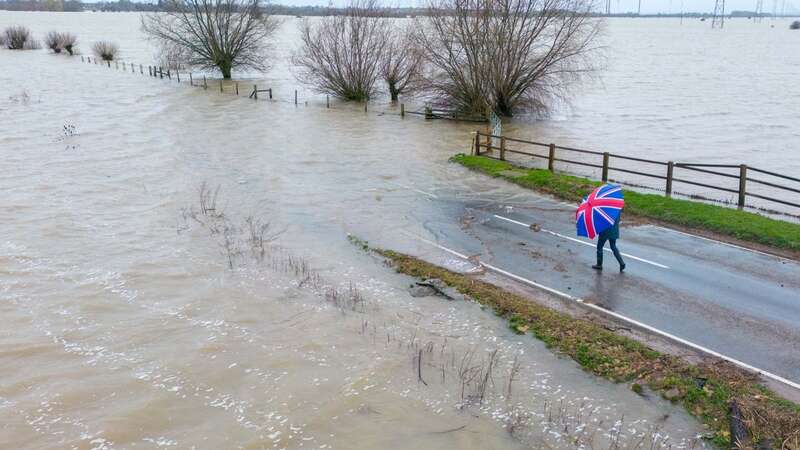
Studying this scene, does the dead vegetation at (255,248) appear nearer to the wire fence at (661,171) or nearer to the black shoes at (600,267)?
the black shoes at (600,267)

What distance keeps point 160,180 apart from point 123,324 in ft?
40.4

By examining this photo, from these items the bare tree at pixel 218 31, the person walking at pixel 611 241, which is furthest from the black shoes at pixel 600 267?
the bare tree at pixel 218 31

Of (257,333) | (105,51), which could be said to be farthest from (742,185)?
(105,51)

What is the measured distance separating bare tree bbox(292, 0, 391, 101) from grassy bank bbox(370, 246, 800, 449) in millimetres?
37458

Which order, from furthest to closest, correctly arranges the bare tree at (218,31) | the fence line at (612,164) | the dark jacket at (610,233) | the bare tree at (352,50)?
the bare tree at (218,31), the bare tree at (352,50), the fence line at (612,164), the dark jacket at (610,233)

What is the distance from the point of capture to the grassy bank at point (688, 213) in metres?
15.8

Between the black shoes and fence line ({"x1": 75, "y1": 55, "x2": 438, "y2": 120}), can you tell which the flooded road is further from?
fence line ({"x1": 75, "y1": 55, "x2": 438, "y2": 120})

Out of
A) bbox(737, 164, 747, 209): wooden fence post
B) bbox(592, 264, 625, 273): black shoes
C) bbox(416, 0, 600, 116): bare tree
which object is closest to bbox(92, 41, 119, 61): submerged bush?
bbox(416, 0, 600, 116): bare tree

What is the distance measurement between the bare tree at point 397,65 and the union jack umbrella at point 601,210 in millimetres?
32742

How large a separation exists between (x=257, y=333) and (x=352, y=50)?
128ft

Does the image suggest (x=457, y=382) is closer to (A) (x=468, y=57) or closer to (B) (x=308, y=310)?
(B) (x=308, y=310)

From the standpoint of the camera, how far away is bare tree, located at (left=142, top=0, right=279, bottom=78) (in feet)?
204

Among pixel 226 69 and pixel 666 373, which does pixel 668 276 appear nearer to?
pixel 666 373

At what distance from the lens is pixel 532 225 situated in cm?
1773
